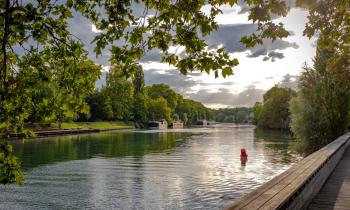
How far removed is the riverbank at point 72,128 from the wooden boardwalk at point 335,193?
166 ft

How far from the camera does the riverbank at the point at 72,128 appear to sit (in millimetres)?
78100

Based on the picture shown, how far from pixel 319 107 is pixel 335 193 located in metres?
24.5

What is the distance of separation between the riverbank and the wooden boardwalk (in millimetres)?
50513

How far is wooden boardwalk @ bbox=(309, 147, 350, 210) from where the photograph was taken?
12664 mm

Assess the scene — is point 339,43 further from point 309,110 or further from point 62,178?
point 309,110

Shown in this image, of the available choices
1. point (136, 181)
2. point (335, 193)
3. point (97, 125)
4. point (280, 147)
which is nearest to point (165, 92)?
point (97, 125)

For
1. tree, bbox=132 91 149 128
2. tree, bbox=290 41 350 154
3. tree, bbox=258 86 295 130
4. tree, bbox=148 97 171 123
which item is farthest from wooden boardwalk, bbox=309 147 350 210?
tree, bbox=148 97 171 123

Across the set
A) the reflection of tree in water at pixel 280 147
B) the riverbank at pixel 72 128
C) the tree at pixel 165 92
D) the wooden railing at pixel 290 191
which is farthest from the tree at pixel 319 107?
the tree at pixel 165 92

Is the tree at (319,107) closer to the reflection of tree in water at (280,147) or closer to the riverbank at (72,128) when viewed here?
the reflection of tree in water at (280,147)

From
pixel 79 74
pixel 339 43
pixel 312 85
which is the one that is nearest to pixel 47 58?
pixel 79 74

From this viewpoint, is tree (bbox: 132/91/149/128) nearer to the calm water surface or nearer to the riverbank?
the riverbank

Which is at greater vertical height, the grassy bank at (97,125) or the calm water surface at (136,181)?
the grassy bank at (97,125)

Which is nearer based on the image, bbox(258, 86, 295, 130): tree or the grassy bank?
the grassy bank

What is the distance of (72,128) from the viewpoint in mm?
95125
